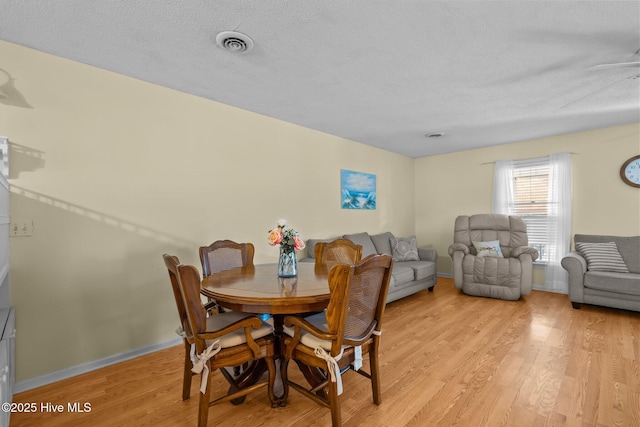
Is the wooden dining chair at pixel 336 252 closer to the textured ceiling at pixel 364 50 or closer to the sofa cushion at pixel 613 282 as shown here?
the textured ceiling at pixel 364 50

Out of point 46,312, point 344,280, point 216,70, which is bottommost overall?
point 46,312

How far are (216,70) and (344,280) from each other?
205 cm

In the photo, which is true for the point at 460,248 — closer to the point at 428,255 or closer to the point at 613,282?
the point at 428,255

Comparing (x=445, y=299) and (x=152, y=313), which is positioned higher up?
(x=152, y=313)

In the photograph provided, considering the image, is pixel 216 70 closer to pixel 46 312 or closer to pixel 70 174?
pixel 70 174

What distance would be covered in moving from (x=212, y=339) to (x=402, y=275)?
2887 millimetres

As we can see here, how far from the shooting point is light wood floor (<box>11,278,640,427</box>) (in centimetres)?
185

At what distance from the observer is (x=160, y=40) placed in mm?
2100

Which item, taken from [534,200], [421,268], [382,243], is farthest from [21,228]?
[534,200]

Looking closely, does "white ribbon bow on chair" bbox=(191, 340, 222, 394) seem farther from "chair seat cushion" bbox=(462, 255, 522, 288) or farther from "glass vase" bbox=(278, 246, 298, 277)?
"chair seat cushion" bbox=(462, 255, 522, 288)

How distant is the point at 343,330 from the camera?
1.64m

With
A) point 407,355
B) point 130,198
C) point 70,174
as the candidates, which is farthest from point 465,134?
point 70,174

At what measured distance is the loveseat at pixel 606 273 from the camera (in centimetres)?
354

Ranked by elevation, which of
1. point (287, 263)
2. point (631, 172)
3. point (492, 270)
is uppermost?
point (631, 172)
